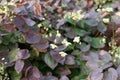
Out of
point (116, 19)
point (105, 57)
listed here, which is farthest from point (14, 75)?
point (116, 19)

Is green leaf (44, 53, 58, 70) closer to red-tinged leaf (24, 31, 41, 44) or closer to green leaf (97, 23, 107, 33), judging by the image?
red-tinged leaf (24, 31, 41, 44)

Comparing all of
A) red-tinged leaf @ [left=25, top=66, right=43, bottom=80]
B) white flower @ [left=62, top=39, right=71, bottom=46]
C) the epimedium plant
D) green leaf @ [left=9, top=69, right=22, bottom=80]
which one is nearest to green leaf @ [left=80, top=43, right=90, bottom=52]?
the epimedium plant

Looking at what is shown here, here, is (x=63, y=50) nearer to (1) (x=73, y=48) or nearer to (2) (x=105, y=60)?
(1) (x=73, y=48)

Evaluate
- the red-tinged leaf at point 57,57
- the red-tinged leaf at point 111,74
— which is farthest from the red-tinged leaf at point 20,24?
the red-tinged leaf at point 111,74

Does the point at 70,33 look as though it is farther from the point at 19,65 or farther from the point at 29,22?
the point at 19,65

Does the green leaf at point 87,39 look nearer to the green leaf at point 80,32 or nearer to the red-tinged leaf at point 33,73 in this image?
the green leaf at point 80,32
